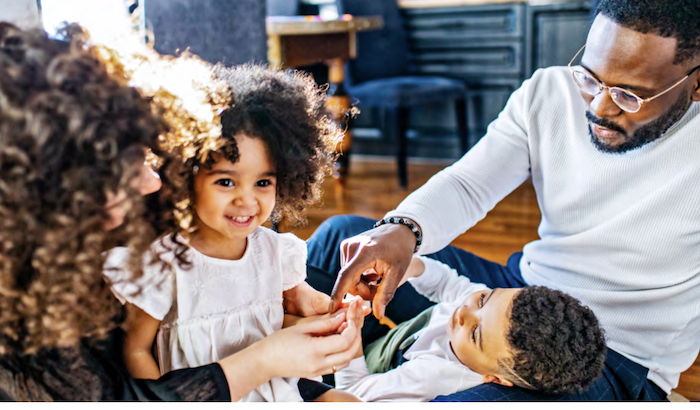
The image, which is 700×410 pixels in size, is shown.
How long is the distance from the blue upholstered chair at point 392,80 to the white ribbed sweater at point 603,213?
2114 millimetres

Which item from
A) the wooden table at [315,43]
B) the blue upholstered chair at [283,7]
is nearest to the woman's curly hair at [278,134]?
the wooden table at [315,43]

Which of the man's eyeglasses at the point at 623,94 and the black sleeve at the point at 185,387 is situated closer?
the black sleeve at the point at 185,387

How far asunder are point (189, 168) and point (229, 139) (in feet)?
0.24

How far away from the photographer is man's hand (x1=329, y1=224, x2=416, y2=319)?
122cm

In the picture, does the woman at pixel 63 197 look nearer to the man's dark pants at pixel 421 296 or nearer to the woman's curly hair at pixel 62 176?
the woman's curly hair at pixel 62 176

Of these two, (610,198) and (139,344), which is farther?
(610,198)

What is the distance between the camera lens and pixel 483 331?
1.38 meters

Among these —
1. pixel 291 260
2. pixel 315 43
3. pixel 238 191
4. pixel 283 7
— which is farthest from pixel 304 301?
pixel 283 7

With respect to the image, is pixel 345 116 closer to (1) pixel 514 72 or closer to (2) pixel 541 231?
(2) pixel 541 231

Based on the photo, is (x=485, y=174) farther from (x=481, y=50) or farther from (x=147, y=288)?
(x=481, y=50)

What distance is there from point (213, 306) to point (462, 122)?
3.17 m

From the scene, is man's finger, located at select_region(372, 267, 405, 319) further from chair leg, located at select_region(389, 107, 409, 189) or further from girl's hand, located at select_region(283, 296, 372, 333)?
chair leg, located at select_region(389, 107, 409, 189)

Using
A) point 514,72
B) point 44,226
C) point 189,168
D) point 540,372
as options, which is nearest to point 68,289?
point 44,226

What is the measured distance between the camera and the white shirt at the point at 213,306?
104 centimetres
